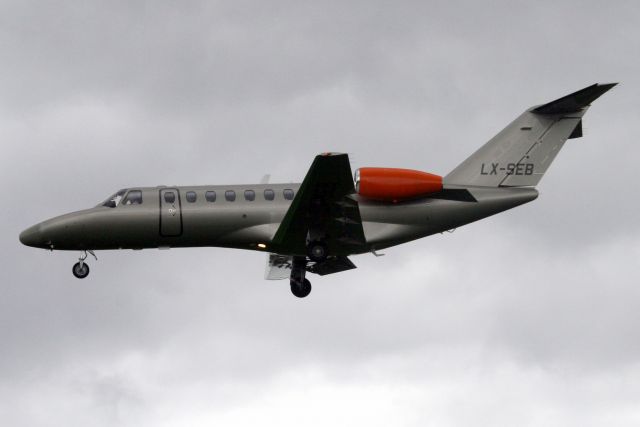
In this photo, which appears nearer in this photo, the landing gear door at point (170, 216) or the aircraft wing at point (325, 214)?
the aircraft wing at point (325, 214)

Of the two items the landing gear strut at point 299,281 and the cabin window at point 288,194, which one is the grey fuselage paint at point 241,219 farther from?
the landing gear strut at point 299,281

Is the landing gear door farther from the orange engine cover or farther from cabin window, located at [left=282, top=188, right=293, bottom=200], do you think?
the orange engine cover

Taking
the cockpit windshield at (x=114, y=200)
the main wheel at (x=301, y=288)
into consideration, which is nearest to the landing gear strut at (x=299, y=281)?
the main wheel at (x=301, y=288)

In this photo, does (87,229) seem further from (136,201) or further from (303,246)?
(303,246)

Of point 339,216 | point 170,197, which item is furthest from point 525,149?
point 170,197

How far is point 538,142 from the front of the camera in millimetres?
33250

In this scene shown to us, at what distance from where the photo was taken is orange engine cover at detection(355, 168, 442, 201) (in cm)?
3158

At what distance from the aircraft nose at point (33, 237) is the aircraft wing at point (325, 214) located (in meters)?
7.44

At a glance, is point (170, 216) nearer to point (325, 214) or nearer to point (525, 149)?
point (325, 214)

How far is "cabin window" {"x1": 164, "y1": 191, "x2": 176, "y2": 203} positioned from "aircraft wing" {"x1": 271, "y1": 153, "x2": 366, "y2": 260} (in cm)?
345

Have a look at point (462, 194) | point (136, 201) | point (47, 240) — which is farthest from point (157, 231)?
point (462, 194)

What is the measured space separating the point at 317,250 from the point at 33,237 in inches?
356

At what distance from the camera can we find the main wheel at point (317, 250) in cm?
3128

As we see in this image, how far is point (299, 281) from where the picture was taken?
112 feet
